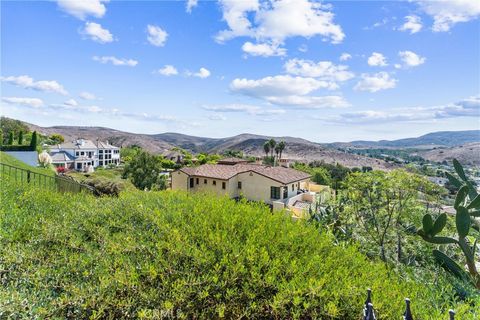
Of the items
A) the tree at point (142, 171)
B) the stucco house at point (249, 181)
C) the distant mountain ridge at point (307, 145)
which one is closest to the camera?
the stucco house at point (249, 181)

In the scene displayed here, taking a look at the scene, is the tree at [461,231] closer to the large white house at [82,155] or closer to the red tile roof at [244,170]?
the red tile roof at [244,170]

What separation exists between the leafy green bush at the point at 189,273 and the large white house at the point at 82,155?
54836 millimetres

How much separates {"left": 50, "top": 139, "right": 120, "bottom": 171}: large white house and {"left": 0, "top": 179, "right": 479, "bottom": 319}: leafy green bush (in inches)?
2159

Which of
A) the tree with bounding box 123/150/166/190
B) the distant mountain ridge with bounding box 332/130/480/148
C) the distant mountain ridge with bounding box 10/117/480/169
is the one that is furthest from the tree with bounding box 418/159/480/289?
the distant mountain ridge with bounding box 332/130/480/148

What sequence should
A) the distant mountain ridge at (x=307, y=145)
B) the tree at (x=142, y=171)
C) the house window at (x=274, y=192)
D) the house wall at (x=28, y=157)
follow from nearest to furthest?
the house wall at (x=28, y=157) < the house window at (x=274, y=192) < the tree at (x=142, y=171) < the distant mountain ridge at (x=307, y=145)

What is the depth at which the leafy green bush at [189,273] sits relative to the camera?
210 centimetres

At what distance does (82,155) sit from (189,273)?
67.2 metres

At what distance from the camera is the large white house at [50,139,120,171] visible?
5538 centimetres

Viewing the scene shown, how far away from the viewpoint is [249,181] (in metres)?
27.8

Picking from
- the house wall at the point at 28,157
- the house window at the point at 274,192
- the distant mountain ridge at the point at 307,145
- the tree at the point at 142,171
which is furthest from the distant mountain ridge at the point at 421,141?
the house wall at the point at 28,157

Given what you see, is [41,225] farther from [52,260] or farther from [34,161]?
[34,161]

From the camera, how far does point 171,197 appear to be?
409 cm

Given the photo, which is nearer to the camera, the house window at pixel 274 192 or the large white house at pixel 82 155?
the house window at pixel 274 192

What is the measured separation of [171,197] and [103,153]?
6884 cm
